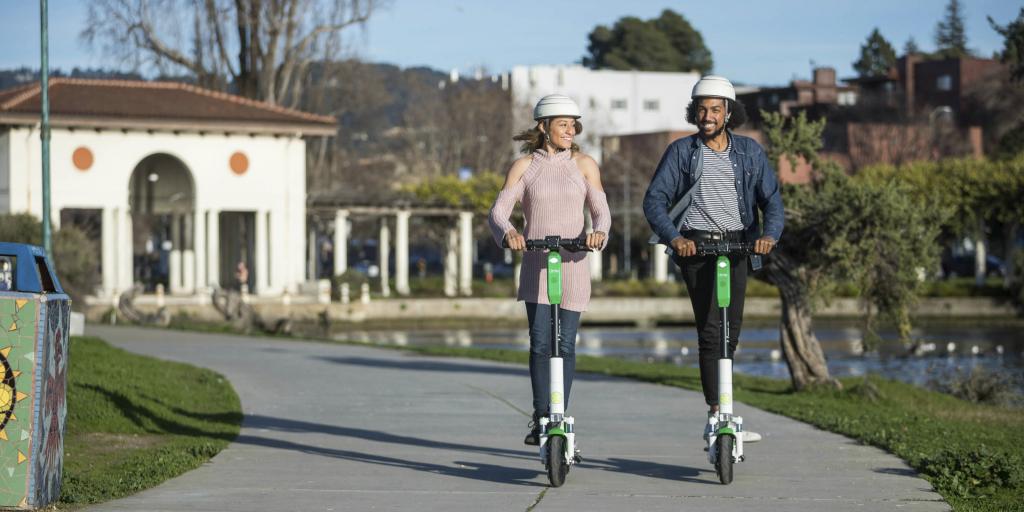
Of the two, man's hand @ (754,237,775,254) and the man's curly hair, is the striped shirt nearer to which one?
the man's curly hair

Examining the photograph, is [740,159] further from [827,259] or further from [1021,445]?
[827,259]

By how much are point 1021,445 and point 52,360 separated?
7.17 metres

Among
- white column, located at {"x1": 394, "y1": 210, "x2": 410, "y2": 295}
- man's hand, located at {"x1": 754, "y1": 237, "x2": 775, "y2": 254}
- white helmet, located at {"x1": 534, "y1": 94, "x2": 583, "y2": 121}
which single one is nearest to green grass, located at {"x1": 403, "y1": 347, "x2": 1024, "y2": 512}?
man's hand, located at {"x1": 754, "y1": 237, "x2": 775, "y2": 254}

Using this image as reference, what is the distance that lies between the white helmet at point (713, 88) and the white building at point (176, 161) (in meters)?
43.9

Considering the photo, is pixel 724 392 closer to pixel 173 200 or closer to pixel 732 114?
pixel 732 114

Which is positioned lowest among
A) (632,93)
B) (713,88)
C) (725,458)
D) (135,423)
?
(135,423)

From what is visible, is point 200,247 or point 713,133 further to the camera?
point 200,247

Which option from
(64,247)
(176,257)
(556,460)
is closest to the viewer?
(556,460)

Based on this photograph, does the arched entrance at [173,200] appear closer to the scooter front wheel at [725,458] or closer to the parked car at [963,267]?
the parked car at [963,267]

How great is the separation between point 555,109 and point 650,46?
458ft

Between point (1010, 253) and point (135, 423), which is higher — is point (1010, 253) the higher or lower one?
the higher one

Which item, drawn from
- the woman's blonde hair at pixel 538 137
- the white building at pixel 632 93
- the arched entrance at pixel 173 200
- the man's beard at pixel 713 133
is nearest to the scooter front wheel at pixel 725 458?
the man's beard at pixel 713 133

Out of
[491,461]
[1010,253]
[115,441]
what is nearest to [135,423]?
[115,441]

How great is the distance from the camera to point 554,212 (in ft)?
28.8
